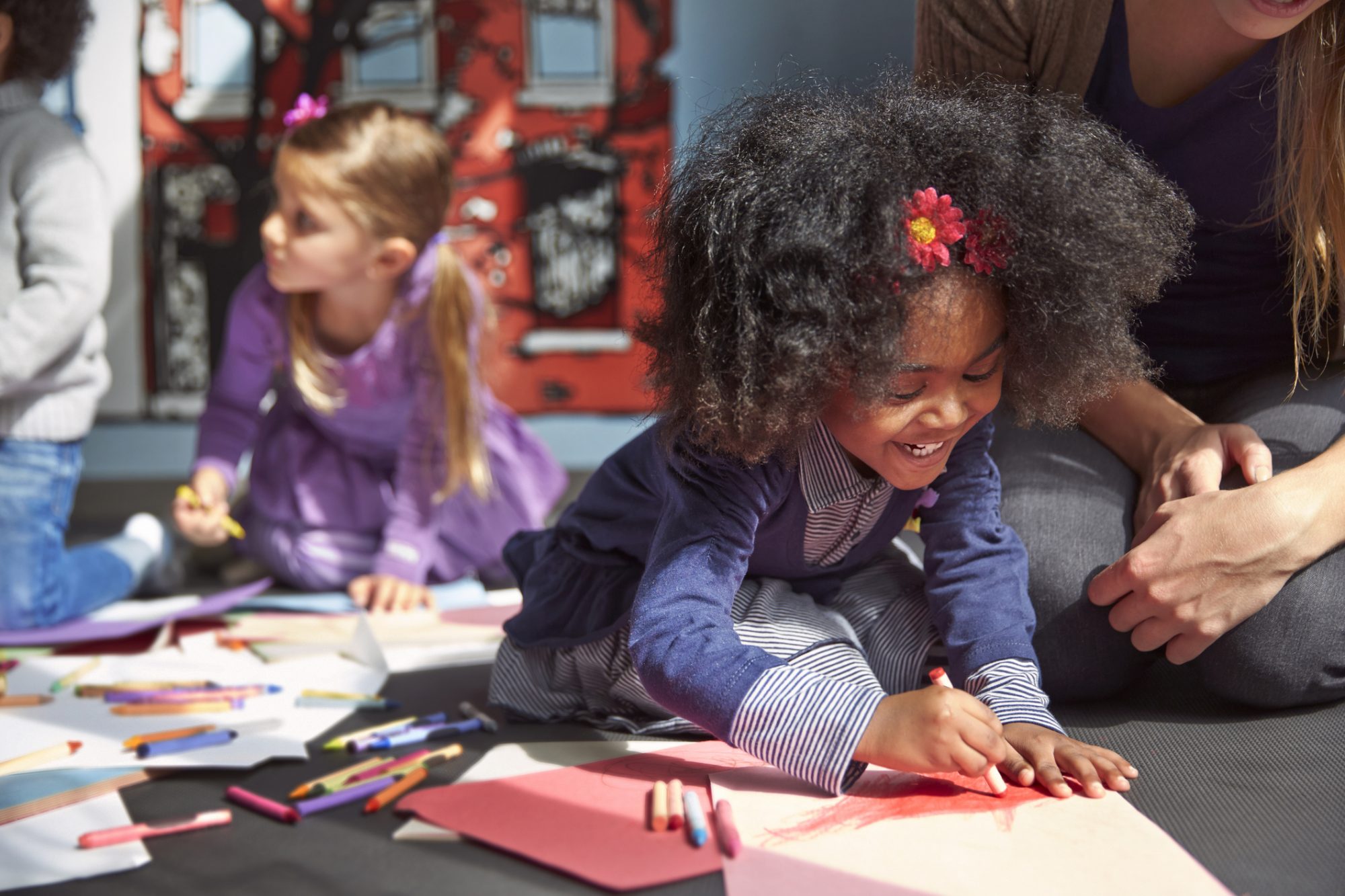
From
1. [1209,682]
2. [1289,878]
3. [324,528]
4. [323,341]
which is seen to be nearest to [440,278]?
[323,341]

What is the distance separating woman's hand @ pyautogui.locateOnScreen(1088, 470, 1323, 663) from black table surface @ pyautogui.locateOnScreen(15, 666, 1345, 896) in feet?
0.38

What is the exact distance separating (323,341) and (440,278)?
0.82 ft

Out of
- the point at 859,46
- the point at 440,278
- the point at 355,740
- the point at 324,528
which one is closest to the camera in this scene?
the point at 355,740

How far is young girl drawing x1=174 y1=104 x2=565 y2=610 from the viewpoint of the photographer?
6.16ft

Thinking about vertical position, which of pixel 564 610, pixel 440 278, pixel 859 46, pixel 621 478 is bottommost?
pixel 564 610

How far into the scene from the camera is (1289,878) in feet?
2.99

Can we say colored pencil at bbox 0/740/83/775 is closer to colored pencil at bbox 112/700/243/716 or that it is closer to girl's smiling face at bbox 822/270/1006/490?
colored pencil at bbox 112/700/243/716

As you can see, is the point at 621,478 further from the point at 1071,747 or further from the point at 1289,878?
the point at 1289,878

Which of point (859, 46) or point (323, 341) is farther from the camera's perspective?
point (859, 46)

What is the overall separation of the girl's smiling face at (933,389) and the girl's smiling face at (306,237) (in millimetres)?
1095

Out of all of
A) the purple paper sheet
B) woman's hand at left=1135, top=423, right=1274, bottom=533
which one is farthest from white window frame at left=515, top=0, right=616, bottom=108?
woman's hand at left=1135, top=423, right=1274, bottom=533

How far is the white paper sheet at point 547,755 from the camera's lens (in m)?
1.13

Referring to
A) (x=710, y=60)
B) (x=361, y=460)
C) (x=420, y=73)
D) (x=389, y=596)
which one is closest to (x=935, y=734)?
(x=389, y=596)

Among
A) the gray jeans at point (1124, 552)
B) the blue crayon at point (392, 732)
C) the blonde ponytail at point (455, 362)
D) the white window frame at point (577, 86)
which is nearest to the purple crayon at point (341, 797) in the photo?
the blue crayon at point (392, 732)
